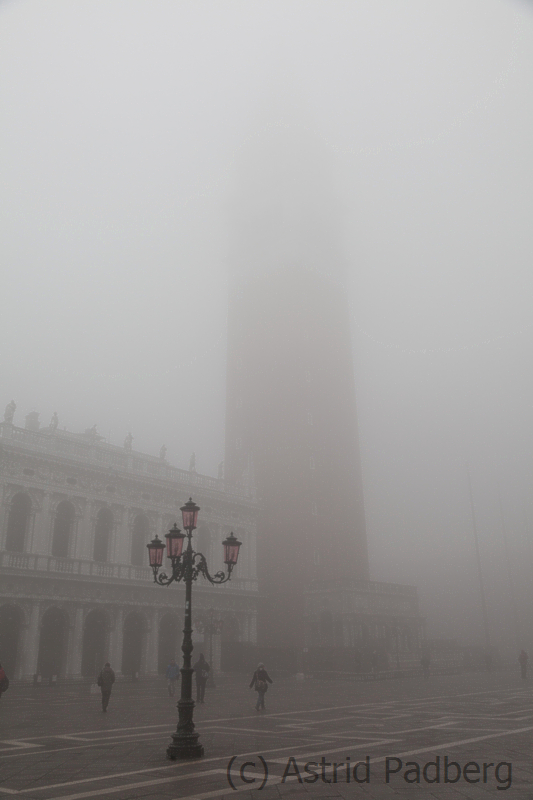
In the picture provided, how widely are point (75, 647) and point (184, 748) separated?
2544cm

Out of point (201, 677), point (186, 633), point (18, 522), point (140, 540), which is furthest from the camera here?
point (140, 540)

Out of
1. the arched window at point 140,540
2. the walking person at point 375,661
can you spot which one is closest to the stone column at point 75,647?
the arched window at point 140,540

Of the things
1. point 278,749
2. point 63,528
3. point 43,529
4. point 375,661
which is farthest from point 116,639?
point 278,749

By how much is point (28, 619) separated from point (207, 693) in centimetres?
1036

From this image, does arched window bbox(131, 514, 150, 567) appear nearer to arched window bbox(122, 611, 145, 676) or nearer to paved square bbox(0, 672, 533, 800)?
arched window bbox(122, 611, 145, 676)

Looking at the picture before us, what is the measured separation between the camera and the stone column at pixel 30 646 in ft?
102

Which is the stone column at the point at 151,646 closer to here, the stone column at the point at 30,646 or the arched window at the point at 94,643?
the arched window at the point at 94,643

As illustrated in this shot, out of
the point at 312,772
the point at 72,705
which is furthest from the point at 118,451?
the point at 312,772

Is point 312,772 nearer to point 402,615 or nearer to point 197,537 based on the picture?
point 197,537

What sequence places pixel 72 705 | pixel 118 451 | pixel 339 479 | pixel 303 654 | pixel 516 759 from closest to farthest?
pixel 516 759 < pixel 72 705 < pixel 118 451 < pixel 303 654 < pixel 339 479

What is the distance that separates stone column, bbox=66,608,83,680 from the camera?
33.2 metres

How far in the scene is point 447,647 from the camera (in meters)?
53.6

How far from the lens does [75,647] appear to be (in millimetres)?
33688

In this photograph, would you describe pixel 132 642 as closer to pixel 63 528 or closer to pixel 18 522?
pixel 63 528
